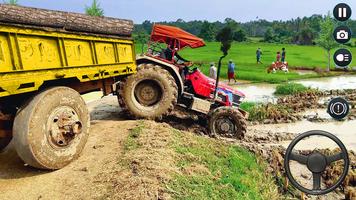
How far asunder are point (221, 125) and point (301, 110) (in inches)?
273

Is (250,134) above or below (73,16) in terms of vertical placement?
below

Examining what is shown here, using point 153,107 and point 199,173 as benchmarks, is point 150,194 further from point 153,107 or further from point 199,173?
point 153,107

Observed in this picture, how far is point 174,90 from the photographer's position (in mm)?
10055

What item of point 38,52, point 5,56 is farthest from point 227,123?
point 5,56

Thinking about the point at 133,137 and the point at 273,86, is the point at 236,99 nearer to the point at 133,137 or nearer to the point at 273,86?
the point at 133,137

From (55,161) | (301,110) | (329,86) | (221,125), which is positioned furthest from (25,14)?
(329,86)

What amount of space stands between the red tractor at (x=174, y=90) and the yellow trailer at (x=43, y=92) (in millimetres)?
2670

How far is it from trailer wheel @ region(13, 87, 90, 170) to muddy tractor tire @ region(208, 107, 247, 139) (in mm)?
4600

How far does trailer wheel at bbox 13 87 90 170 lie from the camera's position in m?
5.49

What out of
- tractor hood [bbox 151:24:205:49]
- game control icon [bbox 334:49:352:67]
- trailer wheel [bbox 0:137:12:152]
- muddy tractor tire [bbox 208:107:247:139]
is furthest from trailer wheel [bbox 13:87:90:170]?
tractor hood [bbox 151:24:205:49]

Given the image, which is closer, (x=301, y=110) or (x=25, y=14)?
(x=25, y=14)

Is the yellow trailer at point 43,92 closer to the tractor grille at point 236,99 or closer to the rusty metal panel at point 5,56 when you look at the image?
the rusty metal panel at point 5,56

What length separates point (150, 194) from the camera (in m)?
5.26

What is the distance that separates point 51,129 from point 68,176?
75cm
